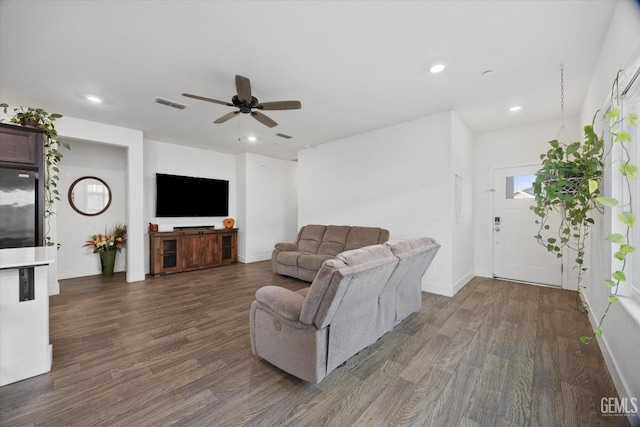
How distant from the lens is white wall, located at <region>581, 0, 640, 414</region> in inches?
60.2

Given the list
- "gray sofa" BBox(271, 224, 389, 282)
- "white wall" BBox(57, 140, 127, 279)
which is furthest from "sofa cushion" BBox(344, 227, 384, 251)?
"white wall" BBox(57, 140, 127, 279)

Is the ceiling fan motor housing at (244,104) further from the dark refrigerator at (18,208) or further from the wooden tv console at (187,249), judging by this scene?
the wooden tv console at (187,249)

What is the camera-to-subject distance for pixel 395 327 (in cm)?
274

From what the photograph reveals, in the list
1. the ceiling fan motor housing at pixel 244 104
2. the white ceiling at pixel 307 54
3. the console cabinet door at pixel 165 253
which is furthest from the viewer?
the console cabinet door at pixel 165 253

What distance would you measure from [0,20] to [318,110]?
3.05m

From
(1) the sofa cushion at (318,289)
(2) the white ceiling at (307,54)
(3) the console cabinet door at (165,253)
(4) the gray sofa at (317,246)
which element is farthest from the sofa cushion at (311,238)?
(1) the sofa cushion at (318,289)

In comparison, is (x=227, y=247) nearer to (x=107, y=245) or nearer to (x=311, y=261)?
(x=107, y=245)

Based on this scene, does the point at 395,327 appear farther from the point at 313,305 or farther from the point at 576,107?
the point at 576,107

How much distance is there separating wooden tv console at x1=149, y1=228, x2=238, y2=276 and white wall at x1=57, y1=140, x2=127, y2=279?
2.86ft

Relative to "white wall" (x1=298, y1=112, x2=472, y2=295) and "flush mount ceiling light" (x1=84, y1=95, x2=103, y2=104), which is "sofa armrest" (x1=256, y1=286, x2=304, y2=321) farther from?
"flush mount ceiling light" (x1=84, y1=95, x2=103, y2=104)

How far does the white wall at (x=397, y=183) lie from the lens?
12.5 feet

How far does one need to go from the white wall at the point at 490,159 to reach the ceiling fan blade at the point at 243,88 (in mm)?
4383

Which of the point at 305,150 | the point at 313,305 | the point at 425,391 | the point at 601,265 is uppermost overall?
the point at 305,150

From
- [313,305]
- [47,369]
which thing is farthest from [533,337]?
[47,369]
